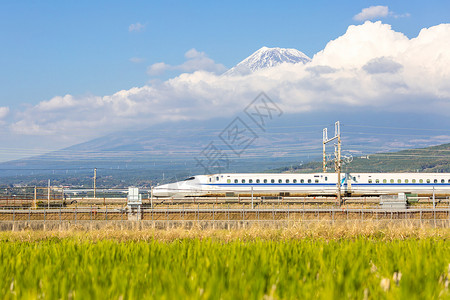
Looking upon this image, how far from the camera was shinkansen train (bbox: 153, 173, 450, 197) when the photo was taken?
7431 centimetres

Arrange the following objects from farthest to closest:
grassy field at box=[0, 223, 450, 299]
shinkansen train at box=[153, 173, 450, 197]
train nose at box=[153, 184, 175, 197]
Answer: train nose at box=[153, 184, 175, 197] → shinkansen train at box=[153, 173, 450, 197] → grassy field at box=[0, 223, 450, 299]

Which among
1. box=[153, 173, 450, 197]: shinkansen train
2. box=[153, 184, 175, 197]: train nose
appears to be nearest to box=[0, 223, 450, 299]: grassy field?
box=[153, 173, 450, 197]: shinkansen train

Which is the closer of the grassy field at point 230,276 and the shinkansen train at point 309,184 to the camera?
the grassy field at point 230,276

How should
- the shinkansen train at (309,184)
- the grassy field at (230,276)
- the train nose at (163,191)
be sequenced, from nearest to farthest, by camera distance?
the grassy field at (230,276) < the shinkansen train at (309,184) < the train nose at (163,191)

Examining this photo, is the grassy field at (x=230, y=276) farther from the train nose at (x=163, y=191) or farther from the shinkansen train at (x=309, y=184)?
the train nose at (x=163, y=191)

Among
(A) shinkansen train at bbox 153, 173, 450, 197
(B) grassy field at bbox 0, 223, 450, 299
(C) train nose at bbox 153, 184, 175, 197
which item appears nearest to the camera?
(B) grassy field at bbox 0, 223, 450, 299

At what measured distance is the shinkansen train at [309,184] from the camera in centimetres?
7431

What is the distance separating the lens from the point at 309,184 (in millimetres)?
74938

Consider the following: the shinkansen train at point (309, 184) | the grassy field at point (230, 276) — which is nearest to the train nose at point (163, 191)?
the shinkansen train at point (309, 184)

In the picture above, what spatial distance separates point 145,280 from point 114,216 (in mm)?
41256

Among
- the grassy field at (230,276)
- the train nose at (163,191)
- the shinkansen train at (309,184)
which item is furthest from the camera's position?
the train nose at (163,191)

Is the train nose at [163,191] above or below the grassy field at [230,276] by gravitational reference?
below

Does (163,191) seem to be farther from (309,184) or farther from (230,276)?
(230,276)

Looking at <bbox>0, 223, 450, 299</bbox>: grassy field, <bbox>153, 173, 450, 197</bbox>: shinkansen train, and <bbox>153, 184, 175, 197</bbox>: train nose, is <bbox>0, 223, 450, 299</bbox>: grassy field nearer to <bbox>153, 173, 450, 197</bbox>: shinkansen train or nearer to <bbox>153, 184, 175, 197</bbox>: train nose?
<bbox>153, 173, 450, 197</bbox>: shinkansen train
